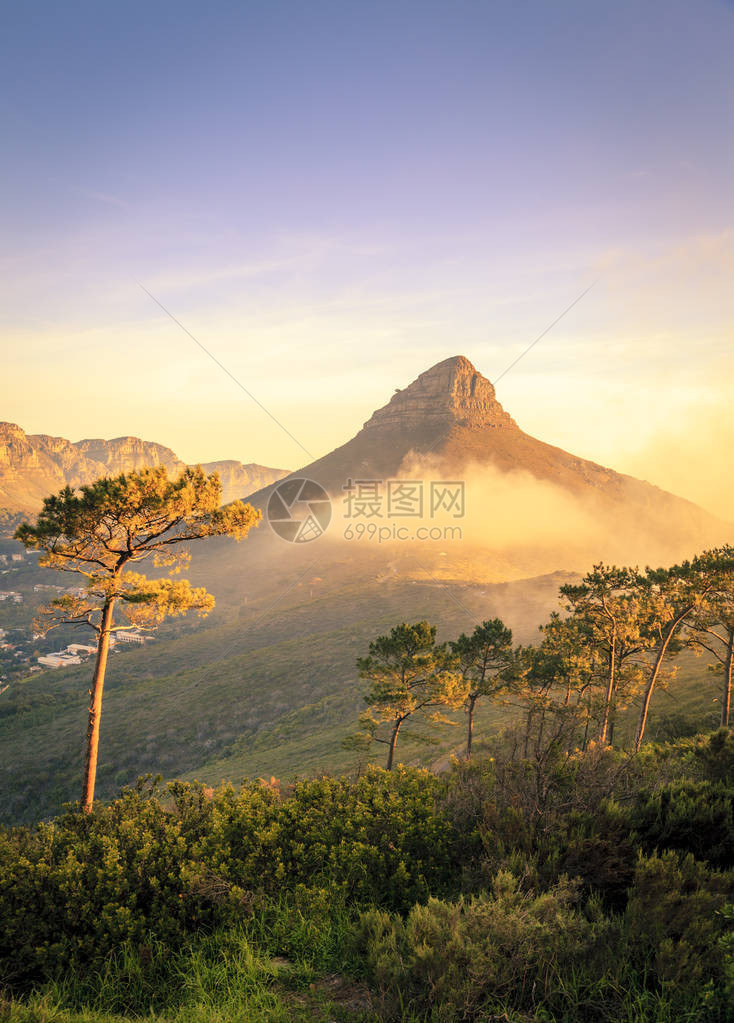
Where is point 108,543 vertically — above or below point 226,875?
above

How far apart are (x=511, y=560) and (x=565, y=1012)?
178 metres

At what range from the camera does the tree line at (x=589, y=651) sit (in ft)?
73.6

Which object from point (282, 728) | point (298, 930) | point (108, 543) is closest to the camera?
point (298, 930)

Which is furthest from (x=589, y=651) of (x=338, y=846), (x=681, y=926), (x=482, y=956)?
(x=482, y=956)

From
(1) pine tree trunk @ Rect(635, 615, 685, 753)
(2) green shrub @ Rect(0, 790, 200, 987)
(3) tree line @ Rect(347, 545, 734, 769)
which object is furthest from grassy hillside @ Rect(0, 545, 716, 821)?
(2) green shrub @ Rect(0, 790, 200, 987)

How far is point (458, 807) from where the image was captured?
721cm

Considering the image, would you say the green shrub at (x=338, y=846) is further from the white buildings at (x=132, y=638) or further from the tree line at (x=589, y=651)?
the white buildings at (x=132, y=638)

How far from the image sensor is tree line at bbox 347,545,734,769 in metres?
22.4

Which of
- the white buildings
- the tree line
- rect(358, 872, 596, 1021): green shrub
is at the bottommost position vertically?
the white buildings

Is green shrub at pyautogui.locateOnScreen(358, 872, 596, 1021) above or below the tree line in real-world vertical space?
above

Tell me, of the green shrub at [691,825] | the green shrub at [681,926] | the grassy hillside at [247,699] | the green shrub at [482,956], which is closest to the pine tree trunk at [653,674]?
the grassy hillside at [247,699]

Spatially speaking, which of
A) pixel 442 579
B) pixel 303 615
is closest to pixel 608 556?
pixel 442 579

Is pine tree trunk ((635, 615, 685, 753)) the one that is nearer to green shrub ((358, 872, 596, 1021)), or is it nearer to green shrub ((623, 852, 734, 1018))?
green shrub ((623, 852, 734, 1018))

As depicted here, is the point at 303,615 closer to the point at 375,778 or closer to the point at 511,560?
the point at 511,560
